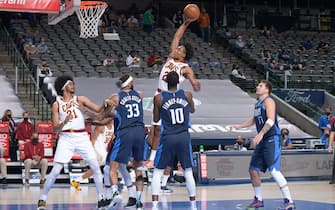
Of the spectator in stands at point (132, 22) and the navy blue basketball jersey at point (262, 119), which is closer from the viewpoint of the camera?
the navy blue basketball jersey at point (262, 119)

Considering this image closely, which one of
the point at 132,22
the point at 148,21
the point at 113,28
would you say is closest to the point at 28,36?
the point at 113,28

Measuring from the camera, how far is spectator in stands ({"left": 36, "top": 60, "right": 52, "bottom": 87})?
25.9 meters

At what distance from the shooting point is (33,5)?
1797 cm

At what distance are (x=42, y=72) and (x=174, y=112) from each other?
50.7ft

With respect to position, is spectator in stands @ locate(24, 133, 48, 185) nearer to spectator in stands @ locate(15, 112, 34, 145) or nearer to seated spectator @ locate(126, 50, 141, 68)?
spectator in stands @ locate(15, 112, 34, 145)

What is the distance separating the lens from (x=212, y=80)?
30172 mm

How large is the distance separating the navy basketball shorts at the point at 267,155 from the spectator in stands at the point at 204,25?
22.9m

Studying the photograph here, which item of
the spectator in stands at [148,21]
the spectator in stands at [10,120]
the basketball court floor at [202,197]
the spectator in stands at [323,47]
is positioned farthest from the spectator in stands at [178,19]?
the basketball court floor at [202,197]

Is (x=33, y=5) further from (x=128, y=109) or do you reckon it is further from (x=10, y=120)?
(x=128, y=109)

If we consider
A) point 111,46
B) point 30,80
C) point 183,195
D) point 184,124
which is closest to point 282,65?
point 111,46

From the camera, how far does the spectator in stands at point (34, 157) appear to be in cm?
1991

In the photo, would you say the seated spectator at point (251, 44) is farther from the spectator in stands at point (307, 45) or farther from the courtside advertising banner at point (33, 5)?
the courtside advertising banner at point (33, 5)

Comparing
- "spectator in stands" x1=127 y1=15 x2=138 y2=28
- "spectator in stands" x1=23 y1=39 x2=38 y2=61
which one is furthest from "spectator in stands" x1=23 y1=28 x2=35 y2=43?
"spectator in stands" x1=127 y1=15 x2=138 y2=28

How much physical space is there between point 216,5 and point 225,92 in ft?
36.9
